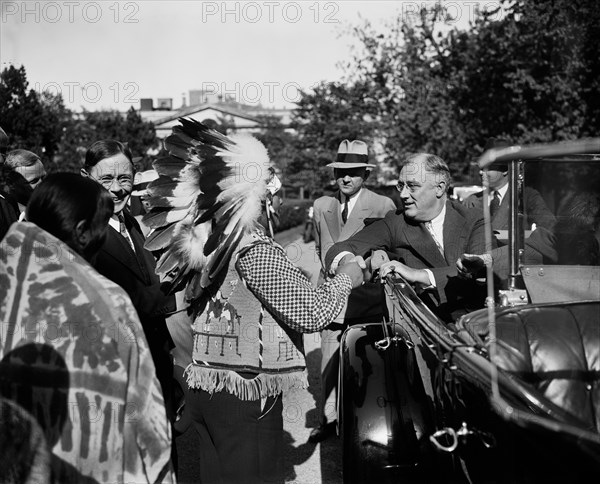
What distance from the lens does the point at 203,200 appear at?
3.13 meters

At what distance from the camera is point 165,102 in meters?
82.8

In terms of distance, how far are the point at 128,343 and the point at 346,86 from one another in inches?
1121

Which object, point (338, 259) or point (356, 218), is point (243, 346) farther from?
point (356, 218)

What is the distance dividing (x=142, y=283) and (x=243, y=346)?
972 mm

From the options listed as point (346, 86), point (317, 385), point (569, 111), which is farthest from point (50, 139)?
point (317, 385)

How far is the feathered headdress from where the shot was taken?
309 centimetres

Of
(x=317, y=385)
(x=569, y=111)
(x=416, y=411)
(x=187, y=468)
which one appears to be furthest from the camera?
(x=569, y=111)

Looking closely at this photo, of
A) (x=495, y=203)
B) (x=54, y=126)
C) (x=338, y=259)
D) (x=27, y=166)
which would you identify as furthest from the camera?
(x=54, y=126)

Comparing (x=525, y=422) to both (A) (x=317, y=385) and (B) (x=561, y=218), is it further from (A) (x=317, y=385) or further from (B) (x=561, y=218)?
Result: (A) (x=317, y=385)

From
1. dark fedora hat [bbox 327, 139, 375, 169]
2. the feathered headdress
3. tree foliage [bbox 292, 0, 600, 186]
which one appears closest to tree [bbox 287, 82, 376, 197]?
tree foliage [bbox 292, 0, 600, 186]

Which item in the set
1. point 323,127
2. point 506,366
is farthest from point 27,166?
point 323,127

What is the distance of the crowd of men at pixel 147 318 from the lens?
7.55ft

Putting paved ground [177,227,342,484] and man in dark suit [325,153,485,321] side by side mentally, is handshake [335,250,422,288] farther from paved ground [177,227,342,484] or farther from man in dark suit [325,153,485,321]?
paved ground [177,227,342,484]

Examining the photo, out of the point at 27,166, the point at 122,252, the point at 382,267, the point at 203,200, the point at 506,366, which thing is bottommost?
the point at 506,366
